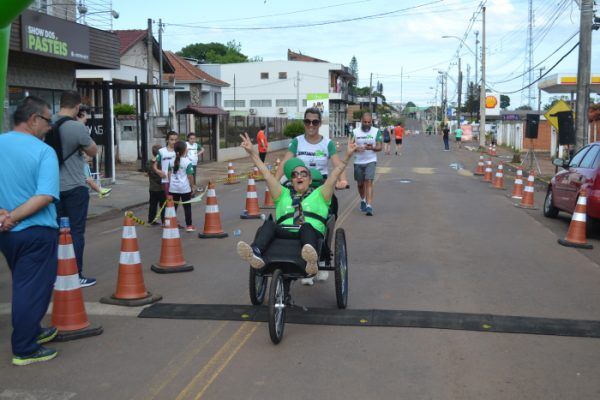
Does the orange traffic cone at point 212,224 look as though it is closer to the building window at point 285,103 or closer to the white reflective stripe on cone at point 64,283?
the white reflective stripe on cone at point 64,283

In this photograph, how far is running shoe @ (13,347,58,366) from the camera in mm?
5023

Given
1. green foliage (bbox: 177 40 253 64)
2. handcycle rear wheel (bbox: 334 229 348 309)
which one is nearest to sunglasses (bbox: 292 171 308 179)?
handcycle rear wheel (bbox: 334 229 348 309)

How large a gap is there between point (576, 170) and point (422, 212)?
3212 mm

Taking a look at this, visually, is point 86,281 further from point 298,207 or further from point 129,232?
point 298,207

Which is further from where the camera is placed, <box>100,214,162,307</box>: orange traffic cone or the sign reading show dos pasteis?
the sign reading show dos pasteis

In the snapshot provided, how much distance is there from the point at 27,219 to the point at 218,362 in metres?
1.79

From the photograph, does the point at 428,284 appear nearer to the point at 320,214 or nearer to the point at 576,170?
the point at 320,214

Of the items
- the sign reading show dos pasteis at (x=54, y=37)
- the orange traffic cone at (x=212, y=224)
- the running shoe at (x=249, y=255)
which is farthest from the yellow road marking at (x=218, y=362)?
the sign reading show dos pasteis at (x=54, y=37)

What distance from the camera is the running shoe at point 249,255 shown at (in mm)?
5547

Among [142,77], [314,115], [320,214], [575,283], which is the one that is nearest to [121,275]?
[320,214]

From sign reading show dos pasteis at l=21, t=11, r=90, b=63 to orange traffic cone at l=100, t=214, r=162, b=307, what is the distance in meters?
9.47

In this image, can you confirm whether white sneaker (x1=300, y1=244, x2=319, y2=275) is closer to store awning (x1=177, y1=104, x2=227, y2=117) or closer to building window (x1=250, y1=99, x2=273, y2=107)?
store awning (x1=177, y1=104, x2=227, y2=117)

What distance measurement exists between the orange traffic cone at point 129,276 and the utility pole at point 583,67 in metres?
16.8

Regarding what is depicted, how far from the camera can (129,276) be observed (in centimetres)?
673
